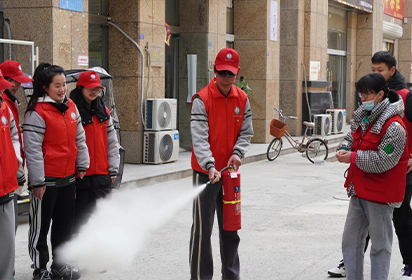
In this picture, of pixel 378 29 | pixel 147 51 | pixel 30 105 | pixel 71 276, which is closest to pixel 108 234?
pixel 71 276

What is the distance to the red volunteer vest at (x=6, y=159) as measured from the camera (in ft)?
15.5

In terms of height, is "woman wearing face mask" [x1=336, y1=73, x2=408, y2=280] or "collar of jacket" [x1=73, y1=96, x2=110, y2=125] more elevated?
"collar of jacket" [x1=73, y1=96, x2=110, y2=125]

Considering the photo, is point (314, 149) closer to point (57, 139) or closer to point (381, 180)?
point (57, 139)

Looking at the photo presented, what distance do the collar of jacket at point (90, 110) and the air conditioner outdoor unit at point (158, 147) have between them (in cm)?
701

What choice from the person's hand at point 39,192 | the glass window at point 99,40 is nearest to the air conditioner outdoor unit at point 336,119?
the glass window at point 99,40

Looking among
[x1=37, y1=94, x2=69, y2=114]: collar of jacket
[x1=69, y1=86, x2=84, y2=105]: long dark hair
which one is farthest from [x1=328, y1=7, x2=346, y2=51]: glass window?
[x1=37, y1=94, x2=69, y2=114]: collar of jacket

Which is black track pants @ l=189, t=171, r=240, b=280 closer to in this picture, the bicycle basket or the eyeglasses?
the eyeglasses

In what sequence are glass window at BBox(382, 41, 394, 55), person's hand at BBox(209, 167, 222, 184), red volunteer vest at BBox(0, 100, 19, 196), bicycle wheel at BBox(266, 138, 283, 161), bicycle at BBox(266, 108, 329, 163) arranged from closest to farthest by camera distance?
red volunteer vest at BBox(0, 100, 19, 196) < person's hand at BBox(209, 167, 222, 184) < bicycle at BBox(266, 108, 329, 163) < bicycle wheel at BBox(266, 138, 283, 161) < glass window at BBox(382, 41, 394, 55)

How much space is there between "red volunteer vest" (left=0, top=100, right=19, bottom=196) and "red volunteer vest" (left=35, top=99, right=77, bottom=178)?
800 millimetres

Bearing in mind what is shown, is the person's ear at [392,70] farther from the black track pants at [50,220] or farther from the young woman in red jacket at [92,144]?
the black track pants at [50,220]

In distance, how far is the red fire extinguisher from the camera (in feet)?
17.1

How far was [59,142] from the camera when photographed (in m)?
5.75

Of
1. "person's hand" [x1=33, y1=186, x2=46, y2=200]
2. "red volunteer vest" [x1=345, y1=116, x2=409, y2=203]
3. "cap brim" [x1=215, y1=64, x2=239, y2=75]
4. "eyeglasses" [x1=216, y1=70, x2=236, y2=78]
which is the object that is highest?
"cap brim" [x1=215, y1=64, x2=239, y2=75]

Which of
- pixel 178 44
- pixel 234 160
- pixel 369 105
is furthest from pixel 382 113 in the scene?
pixel 178 44
